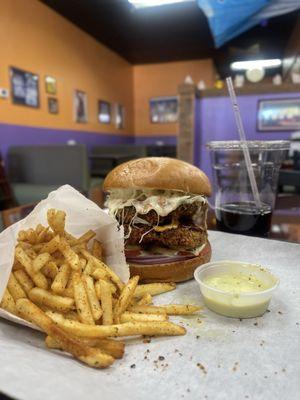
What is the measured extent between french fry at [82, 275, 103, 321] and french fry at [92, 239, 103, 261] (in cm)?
18

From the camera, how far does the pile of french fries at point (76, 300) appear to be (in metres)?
0.99

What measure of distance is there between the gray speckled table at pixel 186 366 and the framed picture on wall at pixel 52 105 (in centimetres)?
623

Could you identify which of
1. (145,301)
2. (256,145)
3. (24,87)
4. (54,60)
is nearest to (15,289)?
(145,301)

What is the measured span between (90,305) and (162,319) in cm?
25

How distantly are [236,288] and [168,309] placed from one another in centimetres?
29

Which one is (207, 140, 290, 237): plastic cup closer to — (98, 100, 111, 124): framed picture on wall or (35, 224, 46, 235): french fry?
(35, 224, 46, 235): french fry

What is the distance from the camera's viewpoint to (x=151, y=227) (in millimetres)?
1550

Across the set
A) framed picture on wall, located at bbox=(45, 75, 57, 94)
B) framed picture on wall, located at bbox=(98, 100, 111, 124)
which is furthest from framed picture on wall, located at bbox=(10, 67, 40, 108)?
framed picture on wall, located at bbox=(98, 100, 111, 124)

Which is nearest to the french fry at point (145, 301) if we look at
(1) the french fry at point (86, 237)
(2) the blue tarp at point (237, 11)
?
(1) the french fry at point (86, 237)

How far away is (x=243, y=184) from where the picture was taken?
2090mm

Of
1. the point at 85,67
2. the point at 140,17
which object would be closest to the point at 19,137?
the point at 85,67

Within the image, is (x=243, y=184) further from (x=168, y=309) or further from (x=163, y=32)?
(x=163, y=32)

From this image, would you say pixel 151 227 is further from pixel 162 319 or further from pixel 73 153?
pixel 73 153

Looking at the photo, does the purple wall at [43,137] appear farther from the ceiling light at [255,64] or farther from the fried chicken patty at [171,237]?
the fried chicken patty at [171,237]
